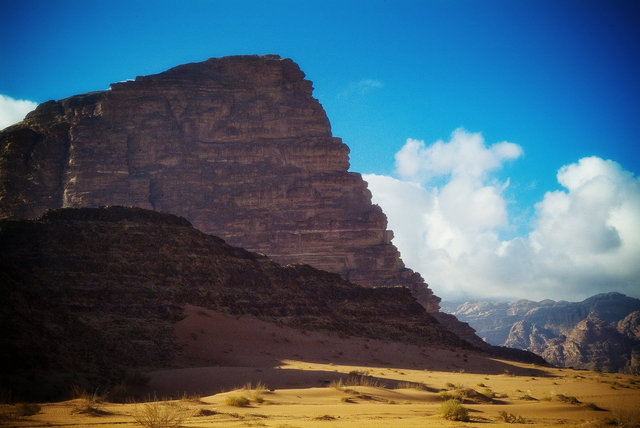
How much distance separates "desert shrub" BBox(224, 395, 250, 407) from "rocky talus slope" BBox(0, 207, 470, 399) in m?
6.56

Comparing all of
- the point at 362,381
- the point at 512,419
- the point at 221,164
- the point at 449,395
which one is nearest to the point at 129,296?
the point at 362,381

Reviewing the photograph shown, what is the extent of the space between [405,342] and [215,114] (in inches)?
3212

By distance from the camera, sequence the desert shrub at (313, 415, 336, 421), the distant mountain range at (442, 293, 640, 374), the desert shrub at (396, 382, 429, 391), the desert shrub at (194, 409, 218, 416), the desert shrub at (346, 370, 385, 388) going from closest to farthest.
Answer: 1. the desert shrub at (313, 415, 336, 421)
2. the desert shrub at (194, 409, 218, 416)
3. the desert shrub at (346, 370, 385, 388)
4. the desert shrub at (396, 382, 429, 391)
5. the distant mountain range at (442, 293, 640, 374)

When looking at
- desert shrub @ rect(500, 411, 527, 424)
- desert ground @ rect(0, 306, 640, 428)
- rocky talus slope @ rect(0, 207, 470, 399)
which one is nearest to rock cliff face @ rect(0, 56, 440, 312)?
rocky talus slope @ rect(0, 207, 470, 399)

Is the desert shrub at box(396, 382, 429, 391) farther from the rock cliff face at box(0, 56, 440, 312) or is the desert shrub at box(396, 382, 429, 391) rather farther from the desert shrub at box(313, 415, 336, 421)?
the rock cliff face at box(0, 56, 440, 312)

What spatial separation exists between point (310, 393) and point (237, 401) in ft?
14.2

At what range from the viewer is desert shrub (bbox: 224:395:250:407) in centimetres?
1588

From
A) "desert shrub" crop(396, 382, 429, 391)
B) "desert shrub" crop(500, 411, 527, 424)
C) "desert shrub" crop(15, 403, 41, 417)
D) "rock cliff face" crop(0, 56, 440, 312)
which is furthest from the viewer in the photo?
"rock cliff face" crop(0, 56, 440, 312)

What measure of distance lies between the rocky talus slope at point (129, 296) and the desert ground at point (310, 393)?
8.37ft

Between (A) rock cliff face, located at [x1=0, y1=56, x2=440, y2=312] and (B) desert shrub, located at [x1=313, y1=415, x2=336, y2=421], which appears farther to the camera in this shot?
(A) rock cliff face, located at [x1=0, y1=56, x2=440, y2=312]

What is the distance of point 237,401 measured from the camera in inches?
625

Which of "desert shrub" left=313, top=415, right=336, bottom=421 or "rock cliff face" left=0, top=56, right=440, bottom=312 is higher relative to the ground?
"rock cliff face" left=0, top=56, right=440, bottom=312

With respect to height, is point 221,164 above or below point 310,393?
above

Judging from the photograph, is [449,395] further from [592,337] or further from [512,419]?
[592,337]
